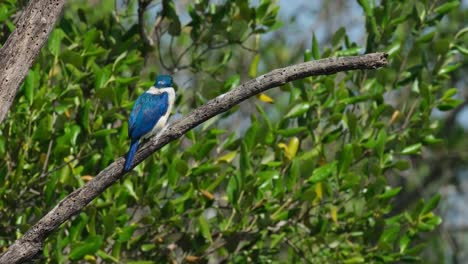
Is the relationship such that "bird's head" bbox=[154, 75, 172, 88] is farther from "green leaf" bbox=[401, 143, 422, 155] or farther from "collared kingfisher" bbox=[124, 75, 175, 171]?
"green leaf" bbox=[401, 143, 422, 155]

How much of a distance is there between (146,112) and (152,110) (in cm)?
9

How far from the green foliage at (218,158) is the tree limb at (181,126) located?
981 millimetres

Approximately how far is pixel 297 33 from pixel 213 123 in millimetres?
7526

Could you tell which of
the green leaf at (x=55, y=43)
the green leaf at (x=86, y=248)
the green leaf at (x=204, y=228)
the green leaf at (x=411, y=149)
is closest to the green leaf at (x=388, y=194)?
the green leaf at (x=411, y=149)

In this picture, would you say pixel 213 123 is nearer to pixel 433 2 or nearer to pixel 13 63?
pixel 433 2

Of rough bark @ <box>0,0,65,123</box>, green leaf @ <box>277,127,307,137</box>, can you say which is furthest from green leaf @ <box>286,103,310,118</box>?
rough bark @ <box>0,0,65,123</box>

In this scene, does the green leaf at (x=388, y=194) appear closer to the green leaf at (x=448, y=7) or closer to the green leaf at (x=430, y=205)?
the green leaf at (x=430, y=205)

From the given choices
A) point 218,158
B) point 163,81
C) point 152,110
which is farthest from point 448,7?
point 152,110

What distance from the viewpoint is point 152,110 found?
252 inches

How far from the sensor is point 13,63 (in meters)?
5.01

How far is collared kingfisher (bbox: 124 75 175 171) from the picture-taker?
20.1ft

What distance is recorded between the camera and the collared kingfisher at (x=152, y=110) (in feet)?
20.1

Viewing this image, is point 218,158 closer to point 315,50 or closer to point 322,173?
point 322,173

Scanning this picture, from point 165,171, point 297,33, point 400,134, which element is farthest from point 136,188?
point 297,33
